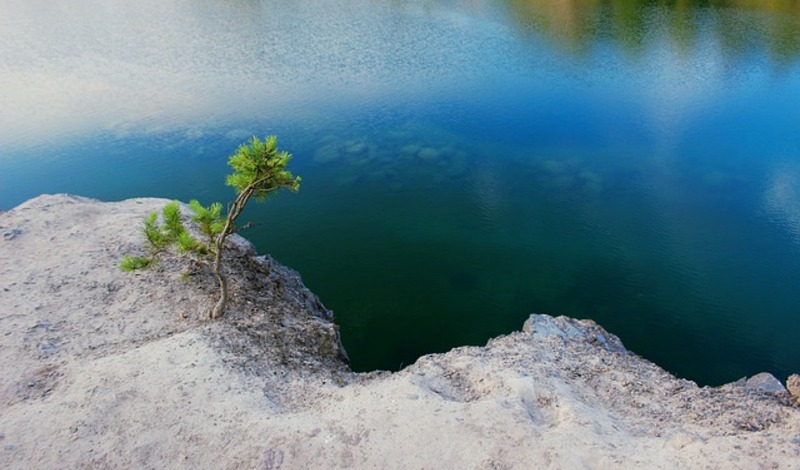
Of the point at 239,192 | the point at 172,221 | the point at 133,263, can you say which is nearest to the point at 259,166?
→ the point at 239,192

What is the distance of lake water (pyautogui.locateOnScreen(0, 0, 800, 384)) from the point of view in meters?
20.3

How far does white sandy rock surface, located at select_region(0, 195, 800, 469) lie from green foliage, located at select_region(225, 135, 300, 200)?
3831mm

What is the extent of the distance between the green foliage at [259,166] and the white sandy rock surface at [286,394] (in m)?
3.83

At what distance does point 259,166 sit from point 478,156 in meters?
19.3

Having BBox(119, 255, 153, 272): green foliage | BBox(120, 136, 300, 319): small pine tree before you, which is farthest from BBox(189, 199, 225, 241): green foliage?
BBox(119, 255, 153, 272): green foliage

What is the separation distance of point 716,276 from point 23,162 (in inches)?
1336

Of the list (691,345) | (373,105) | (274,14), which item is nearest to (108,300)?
(691,345)

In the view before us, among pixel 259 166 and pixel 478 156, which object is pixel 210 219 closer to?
pixel 259 166

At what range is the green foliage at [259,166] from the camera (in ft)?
40.0

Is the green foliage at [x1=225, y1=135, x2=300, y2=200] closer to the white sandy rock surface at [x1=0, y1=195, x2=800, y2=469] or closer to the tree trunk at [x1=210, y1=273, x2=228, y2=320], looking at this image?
the tree trunk at [x1=210, y1=273, x2=228, y2=320]

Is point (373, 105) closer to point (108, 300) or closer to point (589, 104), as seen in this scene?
point (589, 104)

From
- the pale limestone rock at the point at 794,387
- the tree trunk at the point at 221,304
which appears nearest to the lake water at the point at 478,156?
the pale limestone rock at the point at 794,387

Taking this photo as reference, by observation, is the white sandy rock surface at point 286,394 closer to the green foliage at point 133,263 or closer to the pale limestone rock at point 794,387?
the pale limestone rock at point 794,387

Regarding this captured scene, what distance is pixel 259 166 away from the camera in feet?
40.7
